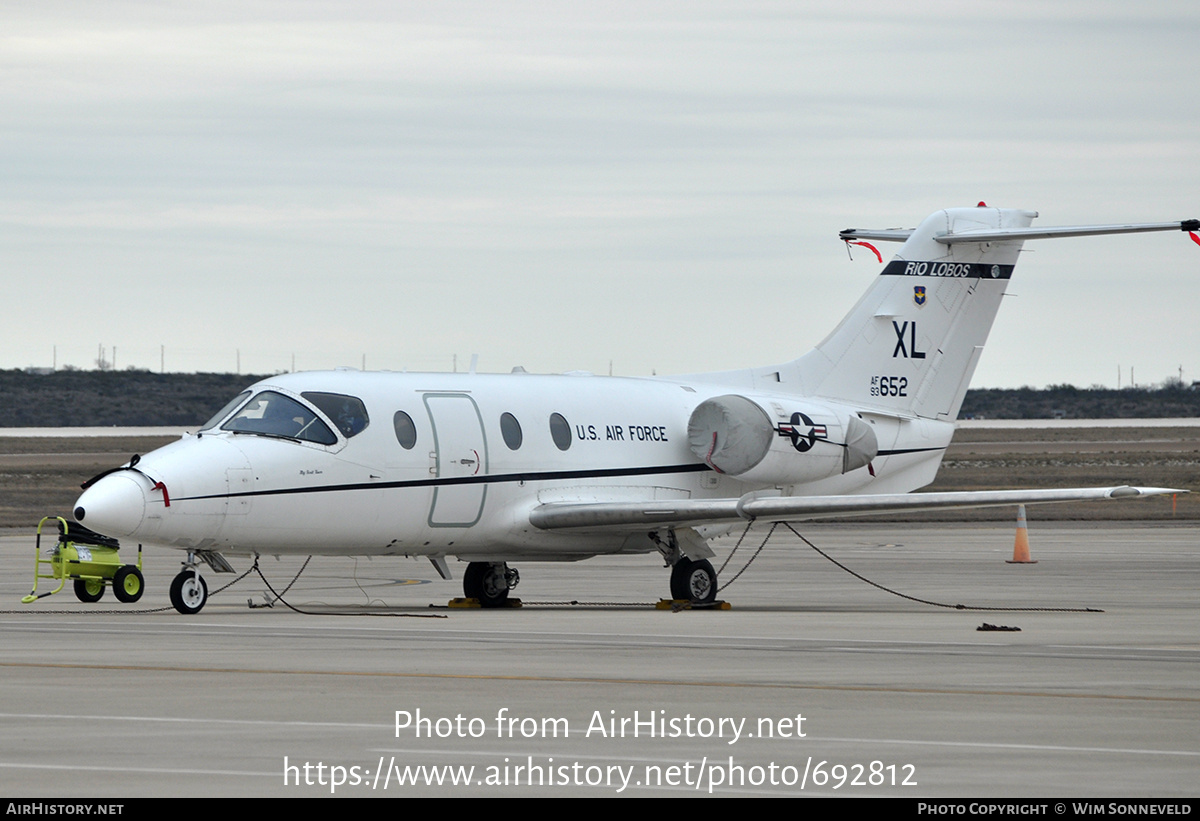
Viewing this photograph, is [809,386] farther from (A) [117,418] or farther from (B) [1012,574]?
(A) [117,418]

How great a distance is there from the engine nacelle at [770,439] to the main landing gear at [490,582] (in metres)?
3.48

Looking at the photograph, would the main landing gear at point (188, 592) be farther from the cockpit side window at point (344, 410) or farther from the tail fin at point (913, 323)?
the tail fin at point (913, 323)

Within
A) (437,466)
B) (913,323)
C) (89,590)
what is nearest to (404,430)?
(437,466)

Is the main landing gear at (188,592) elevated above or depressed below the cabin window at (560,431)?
below

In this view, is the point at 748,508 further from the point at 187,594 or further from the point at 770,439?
the point at 187,594

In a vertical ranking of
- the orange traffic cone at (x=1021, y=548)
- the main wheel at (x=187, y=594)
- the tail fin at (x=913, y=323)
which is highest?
the tail fin at (x=913, y=323)

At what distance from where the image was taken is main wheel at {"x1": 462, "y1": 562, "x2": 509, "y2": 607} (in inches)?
1019

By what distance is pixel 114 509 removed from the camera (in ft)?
68.0

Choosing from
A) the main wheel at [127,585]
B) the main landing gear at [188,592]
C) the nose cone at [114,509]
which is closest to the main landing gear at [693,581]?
the main landing gear at [188,592]

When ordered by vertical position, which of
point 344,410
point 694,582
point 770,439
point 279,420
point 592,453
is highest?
point 344,410

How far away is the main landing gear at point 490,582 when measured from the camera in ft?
84.9

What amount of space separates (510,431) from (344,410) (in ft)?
9.02

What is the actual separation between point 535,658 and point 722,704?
380cm

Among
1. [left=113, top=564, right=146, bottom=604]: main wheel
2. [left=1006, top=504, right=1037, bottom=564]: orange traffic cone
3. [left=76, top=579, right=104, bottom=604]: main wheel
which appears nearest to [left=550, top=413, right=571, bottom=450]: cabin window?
[left=113, top=564, right=146, bottom=604]: main wheel
